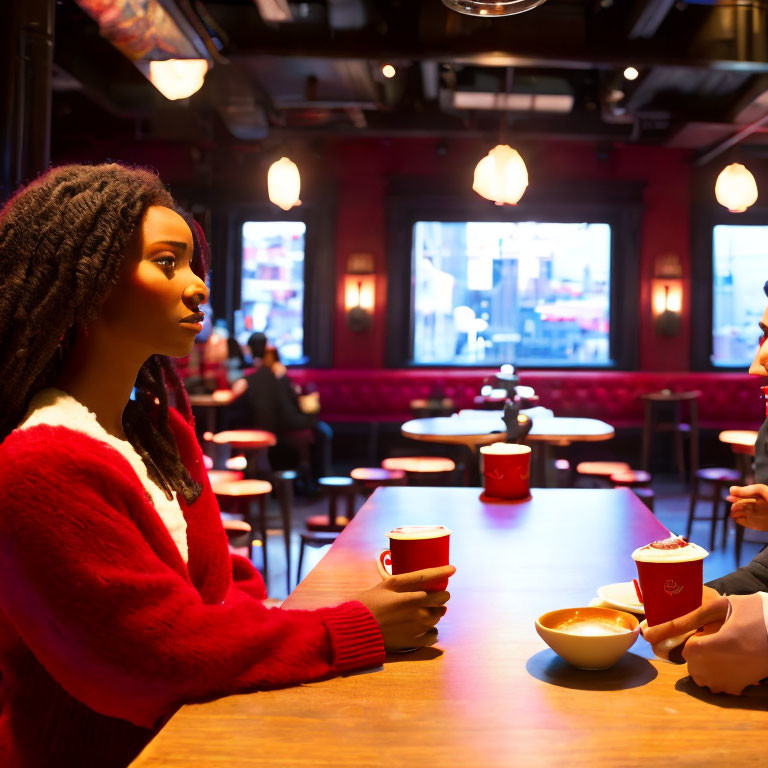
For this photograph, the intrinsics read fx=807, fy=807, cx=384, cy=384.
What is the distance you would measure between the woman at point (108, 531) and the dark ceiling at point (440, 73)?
3694mm

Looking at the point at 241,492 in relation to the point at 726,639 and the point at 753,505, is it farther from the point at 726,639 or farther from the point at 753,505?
the point at 726,639

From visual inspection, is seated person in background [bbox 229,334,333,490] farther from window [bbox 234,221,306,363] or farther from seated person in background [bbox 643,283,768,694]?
seated person in background [bbox 643,283,768,694]

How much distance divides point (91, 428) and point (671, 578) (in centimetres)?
78

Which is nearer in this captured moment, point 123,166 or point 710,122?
point 123,166

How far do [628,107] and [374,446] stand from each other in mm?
4232

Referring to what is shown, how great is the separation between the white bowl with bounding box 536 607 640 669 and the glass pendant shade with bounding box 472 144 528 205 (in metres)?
4.92

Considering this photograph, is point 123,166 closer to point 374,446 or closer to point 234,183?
point 374,446

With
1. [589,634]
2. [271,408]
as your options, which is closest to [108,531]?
[589,634]

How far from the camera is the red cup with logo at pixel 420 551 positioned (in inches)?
44.9

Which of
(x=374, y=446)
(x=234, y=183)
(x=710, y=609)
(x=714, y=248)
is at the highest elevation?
(x=234, y=183)

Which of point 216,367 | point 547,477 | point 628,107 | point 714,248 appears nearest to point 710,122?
point 628,107

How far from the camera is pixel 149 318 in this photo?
114 centimetres

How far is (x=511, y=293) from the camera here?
9.80m

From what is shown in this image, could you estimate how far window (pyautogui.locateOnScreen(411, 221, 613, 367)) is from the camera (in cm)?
960
